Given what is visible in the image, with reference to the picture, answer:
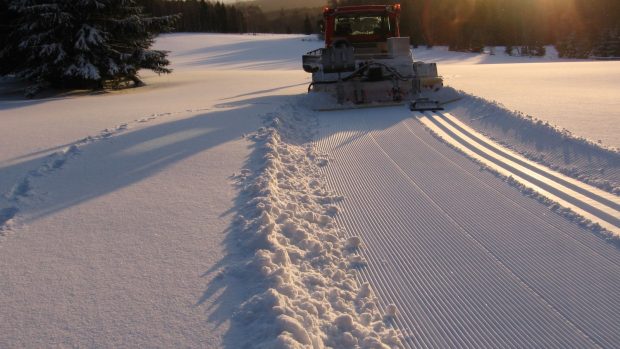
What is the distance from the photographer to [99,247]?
4.01m

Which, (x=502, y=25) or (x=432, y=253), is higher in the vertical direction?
(x=502, y=25)

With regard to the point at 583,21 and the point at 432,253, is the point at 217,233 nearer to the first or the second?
the point at 432,253

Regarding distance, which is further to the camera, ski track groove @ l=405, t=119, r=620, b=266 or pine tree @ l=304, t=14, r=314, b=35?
pine tree @ l=304, t=14, r=314, b=35

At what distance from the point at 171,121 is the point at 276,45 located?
50.4 m

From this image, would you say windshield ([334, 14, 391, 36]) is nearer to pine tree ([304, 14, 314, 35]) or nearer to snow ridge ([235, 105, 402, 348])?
snow ridge ([235, 105, 402, 348])

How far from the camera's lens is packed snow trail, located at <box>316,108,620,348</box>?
298 cm

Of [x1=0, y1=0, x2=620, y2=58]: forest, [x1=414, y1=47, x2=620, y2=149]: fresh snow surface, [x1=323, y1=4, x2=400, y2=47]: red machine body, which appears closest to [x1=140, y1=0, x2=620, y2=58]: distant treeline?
[x1=0, y1=0, x2=620, y2=58]: forest

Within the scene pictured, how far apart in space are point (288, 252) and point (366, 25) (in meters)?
10.5

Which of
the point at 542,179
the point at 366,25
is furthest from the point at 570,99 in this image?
the point at 542,179

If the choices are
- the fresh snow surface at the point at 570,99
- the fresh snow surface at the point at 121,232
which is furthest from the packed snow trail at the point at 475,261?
the fresh snow surface at the point at 570,99

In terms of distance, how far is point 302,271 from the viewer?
3.63 m

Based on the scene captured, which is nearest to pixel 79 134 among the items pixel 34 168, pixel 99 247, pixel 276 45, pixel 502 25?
pixel 34 168

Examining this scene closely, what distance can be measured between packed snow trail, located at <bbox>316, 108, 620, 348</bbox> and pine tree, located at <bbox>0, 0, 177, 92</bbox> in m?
13.4

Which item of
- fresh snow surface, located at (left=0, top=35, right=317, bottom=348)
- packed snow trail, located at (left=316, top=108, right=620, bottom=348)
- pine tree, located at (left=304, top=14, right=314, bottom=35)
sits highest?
pine tree, located at (left=304, top=14, right=314, bottom=35)
